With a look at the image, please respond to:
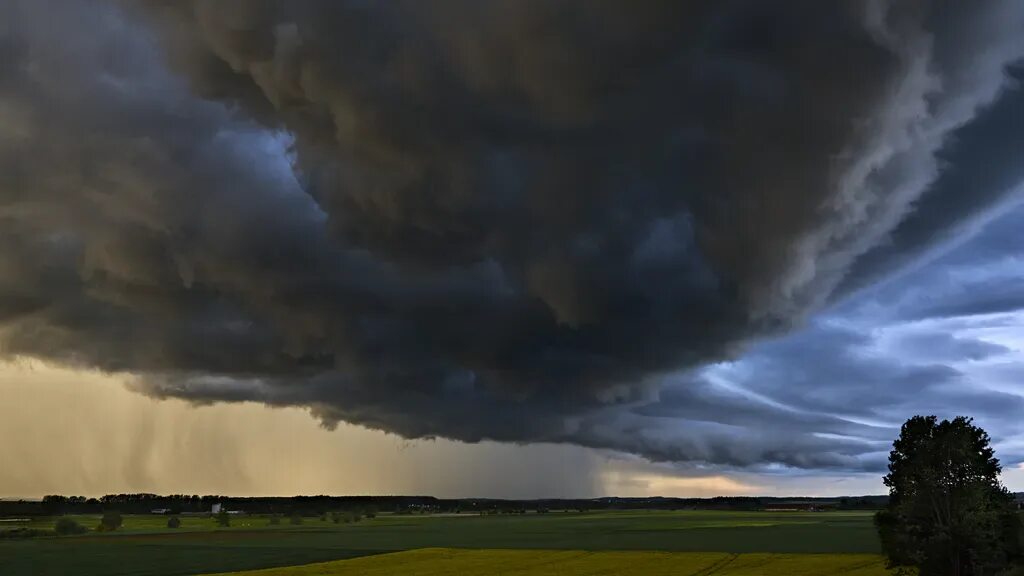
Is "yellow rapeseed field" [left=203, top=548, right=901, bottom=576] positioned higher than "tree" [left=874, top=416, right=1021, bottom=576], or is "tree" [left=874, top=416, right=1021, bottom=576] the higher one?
"tree" [left=874, top=416, right=1021, bottom=576]

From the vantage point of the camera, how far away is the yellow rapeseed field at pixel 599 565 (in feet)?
274

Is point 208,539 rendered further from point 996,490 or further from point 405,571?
point 996,490

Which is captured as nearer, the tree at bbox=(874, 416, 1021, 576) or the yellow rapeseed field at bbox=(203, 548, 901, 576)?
the tree at bbox=(874, 416, 1021, 576)

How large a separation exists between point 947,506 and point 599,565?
38.2 metres

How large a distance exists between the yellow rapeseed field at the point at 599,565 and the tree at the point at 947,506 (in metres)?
8.33

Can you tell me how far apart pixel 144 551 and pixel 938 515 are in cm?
11755

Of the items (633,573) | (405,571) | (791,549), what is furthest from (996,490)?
(405,571)

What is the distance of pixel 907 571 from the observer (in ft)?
254

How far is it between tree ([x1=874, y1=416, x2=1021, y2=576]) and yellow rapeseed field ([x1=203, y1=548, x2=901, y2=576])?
27.3ft

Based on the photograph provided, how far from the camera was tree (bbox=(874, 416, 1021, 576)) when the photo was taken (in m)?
69.6

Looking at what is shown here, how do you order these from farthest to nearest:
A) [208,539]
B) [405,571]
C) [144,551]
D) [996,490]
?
[208,539] → [144,551] → [405,571] → [996,490]

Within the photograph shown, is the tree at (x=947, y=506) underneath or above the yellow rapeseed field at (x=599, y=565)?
above

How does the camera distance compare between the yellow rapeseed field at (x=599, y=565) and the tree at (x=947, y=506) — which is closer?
the tree at (x=947, y=506)

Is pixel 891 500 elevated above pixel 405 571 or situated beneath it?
elevated above
